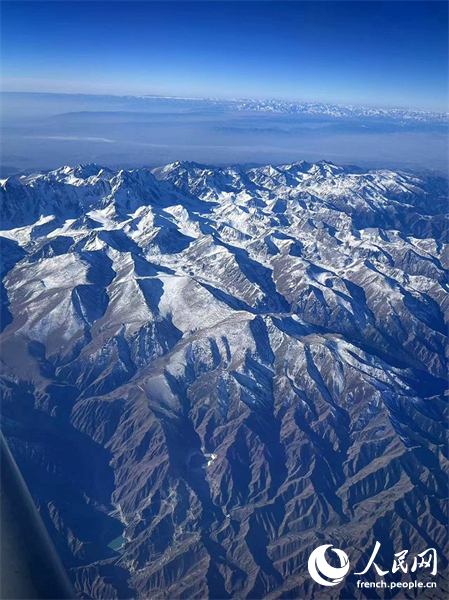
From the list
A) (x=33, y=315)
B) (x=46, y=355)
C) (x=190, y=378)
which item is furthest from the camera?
(x=33, y=315)

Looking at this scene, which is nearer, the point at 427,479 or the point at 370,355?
the point at 427,479

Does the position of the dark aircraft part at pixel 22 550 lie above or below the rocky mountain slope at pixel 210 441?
above

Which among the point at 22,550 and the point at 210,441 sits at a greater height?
the point at 22,550

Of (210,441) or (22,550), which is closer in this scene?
(22,550)

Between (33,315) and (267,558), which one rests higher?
(33,315)

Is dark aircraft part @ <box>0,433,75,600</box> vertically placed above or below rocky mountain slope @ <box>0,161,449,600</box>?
above

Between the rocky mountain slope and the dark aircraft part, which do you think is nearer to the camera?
the dark aircraft part

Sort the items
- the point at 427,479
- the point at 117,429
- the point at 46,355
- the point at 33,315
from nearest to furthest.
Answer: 1. the point at 427,479
2. the point at 117,429
3. the point at 46,355
4. the point at 33,315

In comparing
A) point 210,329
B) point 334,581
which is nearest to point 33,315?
point 210,329

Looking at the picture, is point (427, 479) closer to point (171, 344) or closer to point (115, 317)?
point (171, 344)

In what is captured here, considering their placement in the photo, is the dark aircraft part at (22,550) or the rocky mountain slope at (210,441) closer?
the dark aircraft part at (22,550)

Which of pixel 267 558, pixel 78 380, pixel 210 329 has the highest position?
pixel 210 329
